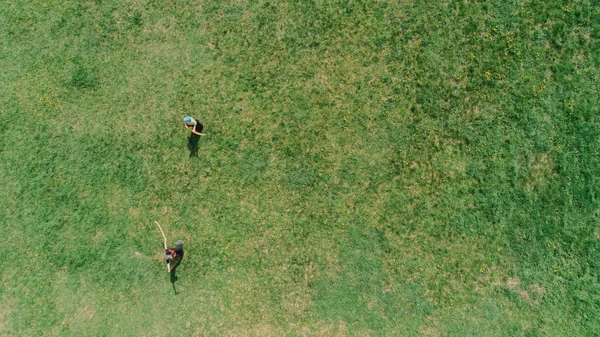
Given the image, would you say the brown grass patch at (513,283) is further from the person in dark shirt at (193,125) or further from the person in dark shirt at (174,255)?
the person in dark shirt at (193,125)

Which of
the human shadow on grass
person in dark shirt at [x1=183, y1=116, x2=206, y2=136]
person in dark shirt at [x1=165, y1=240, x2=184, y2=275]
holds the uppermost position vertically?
person in dark shirt at [x1=183, y1=116, x2=206, y2=136]

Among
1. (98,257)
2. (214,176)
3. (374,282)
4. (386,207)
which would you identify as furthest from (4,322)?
(386,207)

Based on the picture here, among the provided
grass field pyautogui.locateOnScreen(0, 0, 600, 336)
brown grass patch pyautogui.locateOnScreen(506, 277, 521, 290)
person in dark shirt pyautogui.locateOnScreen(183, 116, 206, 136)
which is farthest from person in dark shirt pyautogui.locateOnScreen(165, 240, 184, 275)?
brown grass patch pyautogui.locateOnScreen(506, 277, 521, 290)

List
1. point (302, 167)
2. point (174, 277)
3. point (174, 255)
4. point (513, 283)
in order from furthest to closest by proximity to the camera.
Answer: point (302, 167) → point (174, 277) → point (513, 283) → point (174, 255)

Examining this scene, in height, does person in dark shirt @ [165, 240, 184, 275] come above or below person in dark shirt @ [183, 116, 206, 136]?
below

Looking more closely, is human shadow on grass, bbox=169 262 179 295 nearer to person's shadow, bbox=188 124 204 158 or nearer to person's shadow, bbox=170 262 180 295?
person's shadow, bbox=170 262 180 295

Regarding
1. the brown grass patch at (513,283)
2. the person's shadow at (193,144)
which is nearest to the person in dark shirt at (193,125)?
the person's shadow at (193,144)

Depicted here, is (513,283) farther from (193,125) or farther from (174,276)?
(193,125)

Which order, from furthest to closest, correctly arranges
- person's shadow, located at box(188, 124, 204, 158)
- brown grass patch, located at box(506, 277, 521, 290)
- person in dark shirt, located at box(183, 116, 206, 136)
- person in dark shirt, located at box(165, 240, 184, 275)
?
person's shadow, located at box(188, 124, 204, 158) < brown grass patch, located at box(506, 277, 521, 290) < person in dark shirt, located at box(165, 240, 184, 275) < person in dark shirt, located at box(183, 116, 206, 136)

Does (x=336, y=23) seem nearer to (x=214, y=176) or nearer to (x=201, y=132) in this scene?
(x=201, y=132)

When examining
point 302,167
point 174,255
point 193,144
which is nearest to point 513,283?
point 302,167
